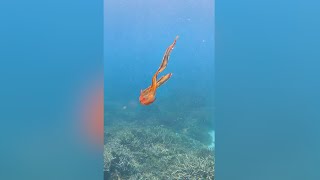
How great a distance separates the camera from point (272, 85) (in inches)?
121

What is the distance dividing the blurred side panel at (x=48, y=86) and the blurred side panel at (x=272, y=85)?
3.91ft

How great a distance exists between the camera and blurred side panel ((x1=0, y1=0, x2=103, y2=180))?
3131 mm

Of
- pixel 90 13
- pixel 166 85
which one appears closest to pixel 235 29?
pixel 166 85

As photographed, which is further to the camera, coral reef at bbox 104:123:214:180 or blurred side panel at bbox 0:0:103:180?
coral reef at bbox 104:123:214:180

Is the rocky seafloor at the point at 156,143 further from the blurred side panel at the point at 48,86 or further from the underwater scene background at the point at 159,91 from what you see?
the blurred side panel at the point at 48,86

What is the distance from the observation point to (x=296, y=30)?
3.06 metres

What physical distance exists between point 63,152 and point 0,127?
587 mm

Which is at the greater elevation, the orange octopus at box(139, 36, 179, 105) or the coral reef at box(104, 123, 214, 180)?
the orange octopus at box(139, 36, 179, 105)

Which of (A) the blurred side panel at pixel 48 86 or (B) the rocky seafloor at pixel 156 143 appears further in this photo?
(B) the rocky seafloor at pixel 156 143

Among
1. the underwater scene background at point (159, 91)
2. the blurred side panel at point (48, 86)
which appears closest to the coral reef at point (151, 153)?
the underwater scene background at point (159, 91)

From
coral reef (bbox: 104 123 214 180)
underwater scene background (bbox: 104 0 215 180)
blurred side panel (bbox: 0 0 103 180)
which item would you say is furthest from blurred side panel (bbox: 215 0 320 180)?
blurred side panel (bbox: 0 0 103 180)

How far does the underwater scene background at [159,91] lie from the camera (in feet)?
10.5

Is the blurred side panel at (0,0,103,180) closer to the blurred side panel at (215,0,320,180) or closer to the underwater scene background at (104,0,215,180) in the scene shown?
the underwater scene background at (104,0,215,180)

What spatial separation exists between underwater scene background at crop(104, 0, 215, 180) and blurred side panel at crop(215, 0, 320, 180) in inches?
8.5
